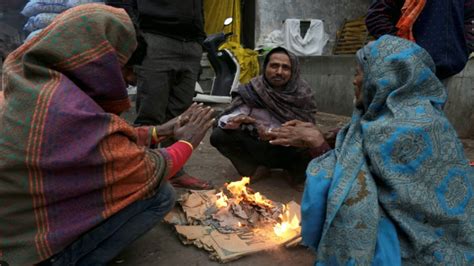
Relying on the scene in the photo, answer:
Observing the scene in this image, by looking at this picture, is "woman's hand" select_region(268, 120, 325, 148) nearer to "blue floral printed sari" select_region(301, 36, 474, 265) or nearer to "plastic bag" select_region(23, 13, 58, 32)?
"blue floral printed sari" select_region(301, 36, 474, 265)

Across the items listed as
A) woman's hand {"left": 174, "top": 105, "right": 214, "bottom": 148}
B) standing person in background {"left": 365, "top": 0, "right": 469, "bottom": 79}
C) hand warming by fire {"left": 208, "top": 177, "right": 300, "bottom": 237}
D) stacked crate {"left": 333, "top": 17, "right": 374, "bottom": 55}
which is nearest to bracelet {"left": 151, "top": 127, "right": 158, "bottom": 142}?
woman's hand {"left": 174, "top": 105, "right": 214, "bottom": 148}

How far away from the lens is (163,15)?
126 inches

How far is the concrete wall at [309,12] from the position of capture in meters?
9.26

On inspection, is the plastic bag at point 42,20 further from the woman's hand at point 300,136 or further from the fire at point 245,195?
the woman's hand at point 300,136

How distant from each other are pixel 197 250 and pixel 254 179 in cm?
143

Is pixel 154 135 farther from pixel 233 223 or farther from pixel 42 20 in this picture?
pixel 42 20

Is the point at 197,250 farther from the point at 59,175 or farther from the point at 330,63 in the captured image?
the point at 330,63

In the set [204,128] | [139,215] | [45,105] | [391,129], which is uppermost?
[45,105]

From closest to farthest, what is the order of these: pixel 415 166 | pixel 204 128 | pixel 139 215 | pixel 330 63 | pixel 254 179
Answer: pixel 415 166
pixel 139 215
pixel 204 128
pixel 254 179
pixel 330 63

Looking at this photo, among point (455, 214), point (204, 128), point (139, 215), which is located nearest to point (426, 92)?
point (455, 214)

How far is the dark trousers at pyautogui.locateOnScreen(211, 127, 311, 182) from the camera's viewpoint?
3.54 metres

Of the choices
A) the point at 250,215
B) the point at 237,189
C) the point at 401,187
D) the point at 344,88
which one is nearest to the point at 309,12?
the point at 344,88

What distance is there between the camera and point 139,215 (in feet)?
6.37

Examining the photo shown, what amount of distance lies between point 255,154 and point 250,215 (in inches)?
39.4
